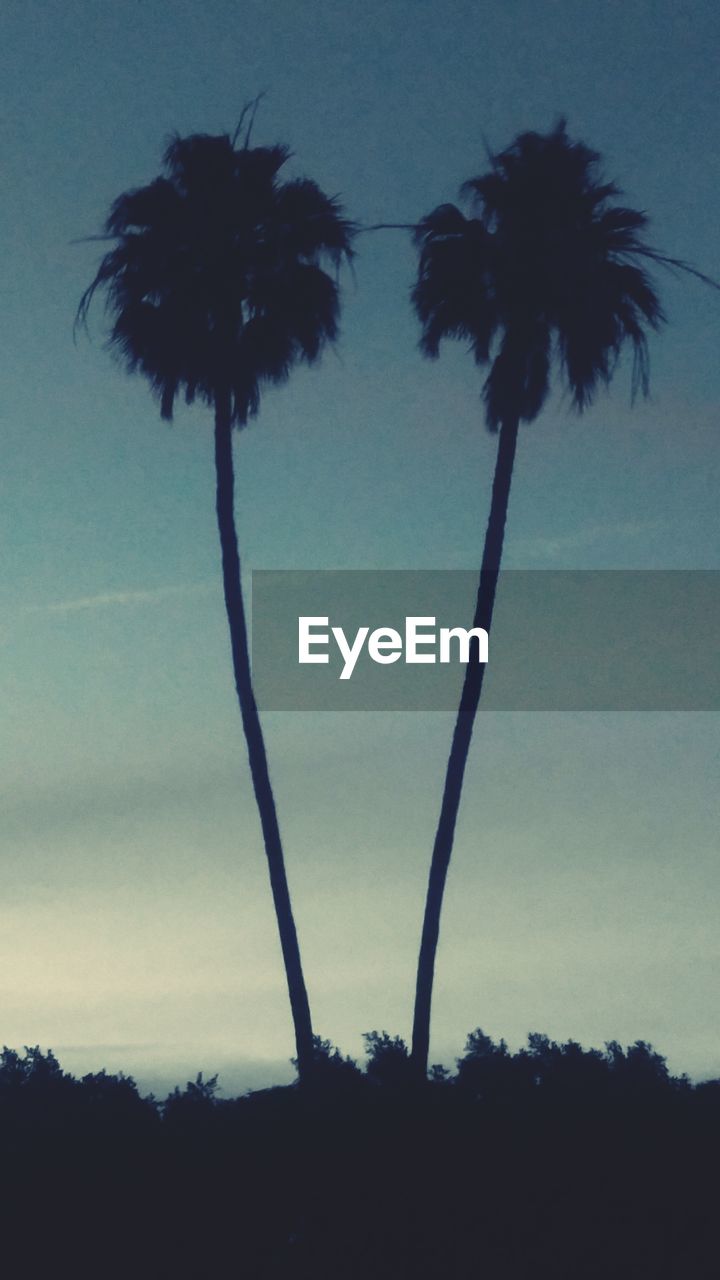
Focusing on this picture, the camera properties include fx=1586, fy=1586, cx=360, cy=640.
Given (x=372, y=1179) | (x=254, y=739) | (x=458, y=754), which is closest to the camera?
(x=372, y=1179)

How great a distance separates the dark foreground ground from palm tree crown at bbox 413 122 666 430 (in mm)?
14110

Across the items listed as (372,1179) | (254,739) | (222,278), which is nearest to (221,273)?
(222,278)

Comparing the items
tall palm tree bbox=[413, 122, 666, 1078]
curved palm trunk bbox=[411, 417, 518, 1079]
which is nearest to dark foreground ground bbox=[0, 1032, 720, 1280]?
curved palm trunk bbox=[411, 417, 518, 1079]

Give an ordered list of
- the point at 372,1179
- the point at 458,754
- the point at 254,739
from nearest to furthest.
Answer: the point at 372,1179, the point at 458,754, the point at 254,739

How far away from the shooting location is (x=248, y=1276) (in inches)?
830

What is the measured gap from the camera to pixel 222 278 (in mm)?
32719

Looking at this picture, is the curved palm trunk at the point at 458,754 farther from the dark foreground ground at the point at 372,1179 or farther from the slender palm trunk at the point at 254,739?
the dark foreground ground at the point at 372,1179

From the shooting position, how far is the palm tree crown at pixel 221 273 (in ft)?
108

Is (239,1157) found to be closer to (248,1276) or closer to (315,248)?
(248,1276)

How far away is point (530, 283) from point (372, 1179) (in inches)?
713

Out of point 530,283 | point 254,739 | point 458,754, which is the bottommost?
point 458,754

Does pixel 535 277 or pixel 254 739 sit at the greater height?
pixel 535 277

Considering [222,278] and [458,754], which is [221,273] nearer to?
[222,278]

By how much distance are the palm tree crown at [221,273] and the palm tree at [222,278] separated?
0.02 meters
